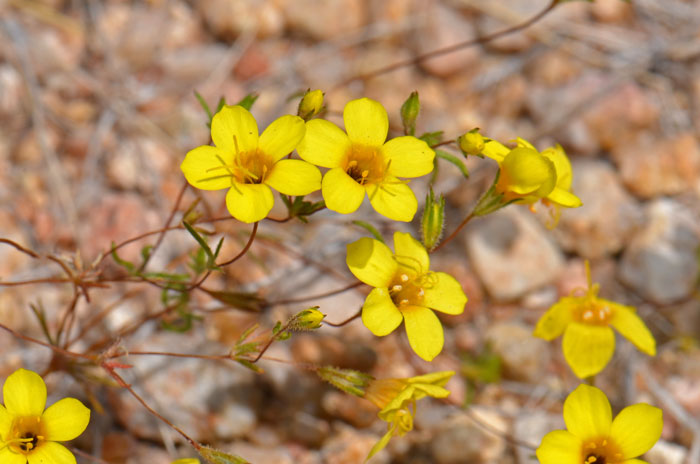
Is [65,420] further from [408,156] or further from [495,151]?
[495,151]

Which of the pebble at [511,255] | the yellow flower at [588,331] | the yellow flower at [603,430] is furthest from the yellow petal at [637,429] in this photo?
the pebble at [511,255]

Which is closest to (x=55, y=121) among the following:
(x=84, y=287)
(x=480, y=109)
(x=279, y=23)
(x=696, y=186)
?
(x=279, y=23)

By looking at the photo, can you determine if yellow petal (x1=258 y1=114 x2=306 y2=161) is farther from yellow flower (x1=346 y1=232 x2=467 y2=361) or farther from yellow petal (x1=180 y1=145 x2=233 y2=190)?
yellow flower (x1=346 y1=232 x2=467 y2=361)

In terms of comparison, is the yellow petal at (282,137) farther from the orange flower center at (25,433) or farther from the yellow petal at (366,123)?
the orange flower center at (25,433)

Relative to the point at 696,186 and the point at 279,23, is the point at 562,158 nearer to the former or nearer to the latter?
the point at 696,186

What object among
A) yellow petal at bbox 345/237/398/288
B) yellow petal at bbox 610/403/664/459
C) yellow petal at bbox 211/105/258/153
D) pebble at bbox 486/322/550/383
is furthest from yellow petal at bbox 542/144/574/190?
pebble at bbox 486/322/550/383
